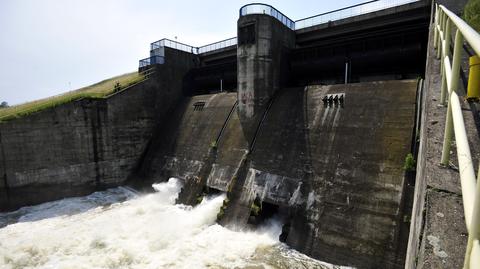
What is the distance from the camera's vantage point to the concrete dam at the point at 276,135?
823 centimetres

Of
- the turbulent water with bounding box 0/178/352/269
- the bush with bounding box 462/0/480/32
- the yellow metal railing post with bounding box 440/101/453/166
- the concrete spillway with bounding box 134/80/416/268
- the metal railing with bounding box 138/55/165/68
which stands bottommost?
the turbulent water with bounding box 0/178/352/269

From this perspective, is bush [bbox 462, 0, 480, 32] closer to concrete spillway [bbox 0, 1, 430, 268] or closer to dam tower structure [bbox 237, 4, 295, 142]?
concrete spillway [bbox 0, 1, 430, 268]

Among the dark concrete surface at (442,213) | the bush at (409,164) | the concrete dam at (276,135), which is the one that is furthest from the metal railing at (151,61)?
the dark concrete surface at (442,213)

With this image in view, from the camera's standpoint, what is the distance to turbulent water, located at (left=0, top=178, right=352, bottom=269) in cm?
841

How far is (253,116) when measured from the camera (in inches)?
548

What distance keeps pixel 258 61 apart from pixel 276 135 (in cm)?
419

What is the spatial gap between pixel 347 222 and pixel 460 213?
236 inches

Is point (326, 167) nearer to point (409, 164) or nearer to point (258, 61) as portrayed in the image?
point (409, 164)

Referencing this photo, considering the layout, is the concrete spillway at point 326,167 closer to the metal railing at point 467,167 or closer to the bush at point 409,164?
the bush at point 409,164

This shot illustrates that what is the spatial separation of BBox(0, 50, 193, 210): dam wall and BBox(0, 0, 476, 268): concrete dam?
61 mm

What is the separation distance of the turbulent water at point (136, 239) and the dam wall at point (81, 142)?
146cm

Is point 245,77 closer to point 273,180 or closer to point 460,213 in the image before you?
point 273,180

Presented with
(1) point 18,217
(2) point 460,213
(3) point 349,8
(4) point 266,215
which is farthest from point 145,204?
(3) point 349,8

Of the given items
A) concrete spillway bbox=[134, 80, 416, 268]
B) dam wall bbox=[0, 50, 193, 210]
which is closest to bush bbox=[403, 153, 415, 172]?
concrete spillway bbox=[134, 80, 416, 268]
